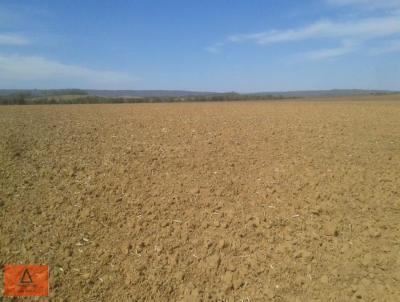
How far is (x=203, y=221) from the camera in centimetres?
601

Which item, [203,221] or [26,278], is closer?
[26,278]

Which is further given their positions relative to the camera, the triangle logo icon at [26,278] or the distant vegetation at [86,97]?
the distant vegetation at [86,97]

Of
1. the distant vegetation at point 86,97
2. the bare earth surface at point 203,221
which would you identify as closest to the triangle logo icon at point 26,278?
the bare earth surface at point 203,221

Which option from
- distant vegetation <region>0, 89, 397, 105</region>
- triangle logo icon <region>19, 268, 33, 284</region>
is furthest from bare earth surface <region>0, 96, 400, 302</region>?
distant vegetation <region>0, 89, 397, 105</region>

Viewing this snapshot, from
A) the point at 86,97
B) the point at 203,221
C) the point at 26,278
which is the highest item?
the point at 86,97

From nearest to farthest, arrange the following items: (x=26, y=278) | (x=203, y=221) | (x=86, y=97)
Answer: (x=26, y=278) → (x=203, y=221) → (x=86, y=97)

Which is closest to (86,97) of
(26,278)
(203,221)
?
(203,221)

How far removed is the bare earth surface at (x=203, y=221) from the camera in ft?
15.8

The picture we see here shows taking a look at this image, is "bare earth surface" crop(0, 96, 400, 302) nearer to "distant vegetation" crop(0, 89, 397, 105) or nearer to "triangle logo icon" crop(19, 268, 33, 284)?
"triangle logo icon" crop(19, 268, 33, 284)

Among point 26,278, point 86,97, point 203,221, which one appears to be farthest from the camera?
point 86,97

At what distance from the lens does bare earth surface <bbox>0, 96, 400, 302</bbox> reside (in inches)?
189

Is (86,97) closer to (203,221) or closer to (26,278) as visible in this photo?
(203,221)

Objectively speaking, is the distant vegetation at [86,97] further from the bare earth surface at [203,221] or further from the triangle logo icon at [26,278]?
the triangle logo icon at [26,278]

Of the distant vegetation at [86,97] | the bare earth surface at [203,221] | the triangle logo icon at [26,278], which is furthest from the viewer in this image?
the distant vegetation at [86,97]
